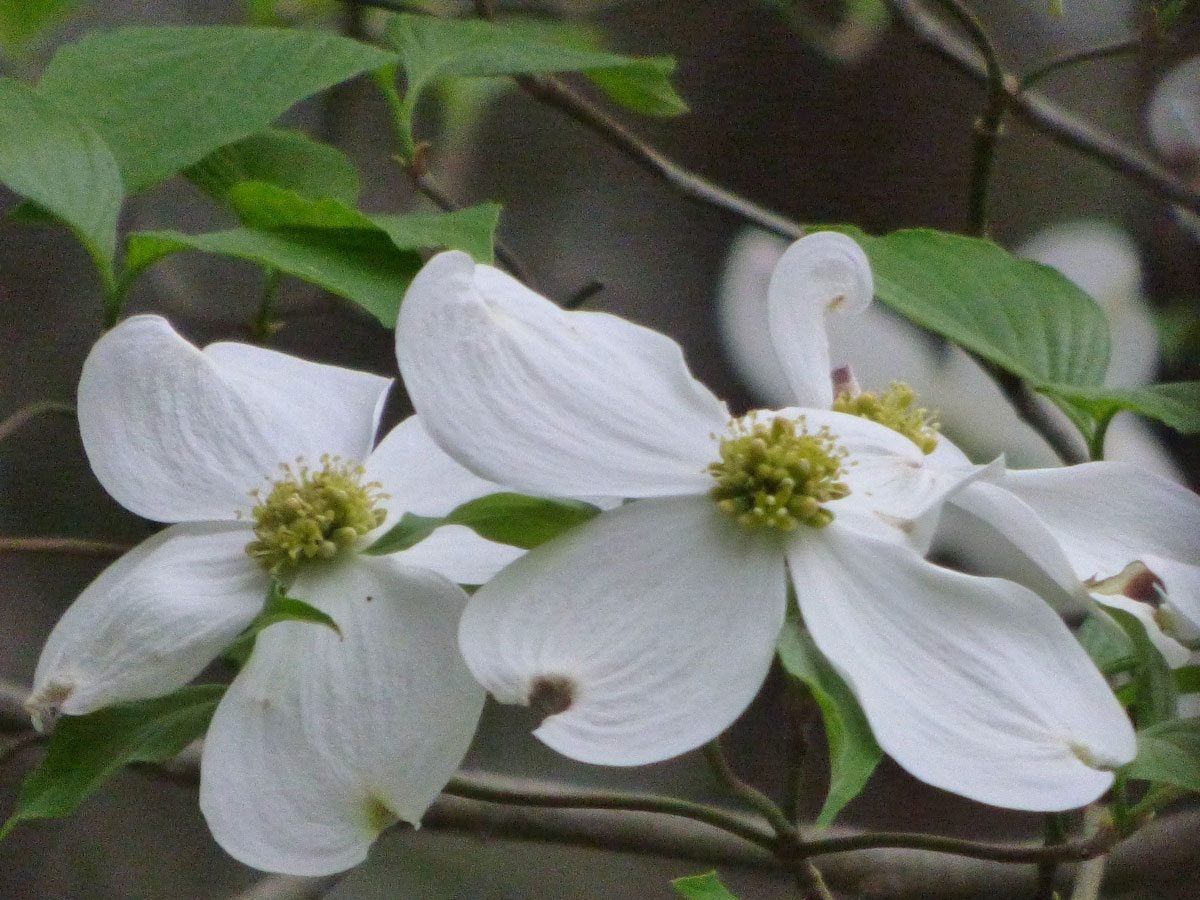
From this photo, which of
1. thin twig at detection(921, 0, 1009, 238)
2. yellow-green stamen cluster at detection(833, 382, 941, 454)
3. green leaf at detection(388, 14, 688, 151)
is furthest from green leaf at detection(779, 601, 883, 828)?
thin twig at detection(921, 0, 1009, 238)

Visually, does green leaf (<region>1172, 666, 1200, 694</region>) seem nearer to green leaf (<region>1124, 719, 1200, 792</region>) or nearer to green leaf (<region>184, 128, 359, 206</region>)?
green leaf (<region>1124, 719, 1200, 792</region>)

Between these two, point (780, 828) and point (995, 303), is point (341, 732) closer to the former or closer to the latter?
point (780, 828)

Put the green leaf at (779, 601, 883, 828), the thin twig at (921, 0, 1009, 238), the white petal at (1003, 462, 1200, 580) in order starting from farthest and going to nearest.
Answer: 1. the thin twig at (921, 0, 1009, 238)
2. the white petal at (1003, 462, 1200, 580)
3. the green leaf at (779, 601, 883, 828)

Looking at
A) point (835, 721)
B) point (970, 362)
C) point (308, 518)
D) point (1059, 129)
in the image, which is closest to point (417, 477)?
point (308, 518)

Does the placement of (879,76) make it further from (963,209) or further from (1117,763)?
(1117,763)

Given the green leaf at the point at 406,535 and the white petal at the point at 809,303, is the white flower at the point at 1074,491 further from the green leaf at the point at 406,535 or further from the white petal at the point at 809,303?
the green leaf at the point at 406,535

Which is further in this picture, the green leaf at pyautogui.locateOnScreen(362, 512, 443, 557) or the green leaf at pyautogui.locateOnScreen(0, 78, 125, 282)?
the green leaf at pyautogui.locateOnScreen(0, 78, 125, 282)

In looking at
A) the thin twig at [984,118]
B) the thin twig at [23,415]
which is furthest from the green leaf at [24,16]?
the thin twig at [984,118]
